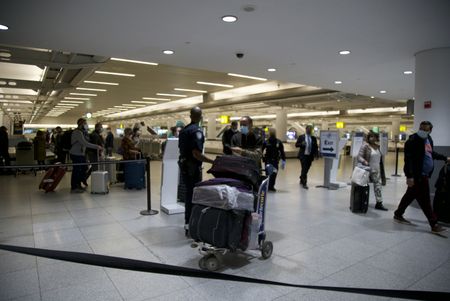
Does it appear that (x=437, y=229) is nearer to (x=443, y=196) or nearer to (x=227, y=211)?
(x=443, y=196)

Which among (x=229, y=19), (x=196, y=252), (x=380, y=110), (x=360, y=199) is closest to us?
(x=196, y=252)

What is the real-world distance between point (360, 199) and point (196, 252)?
362 cm

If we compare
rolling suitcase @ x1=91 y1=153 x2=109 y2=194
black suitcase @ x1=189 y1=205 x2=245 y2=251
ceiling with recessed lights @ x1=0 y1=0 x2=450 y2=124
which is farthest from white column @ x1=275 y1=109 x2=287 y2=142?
black suitcase @ x1=189 y1=205 x2=245 y2=251

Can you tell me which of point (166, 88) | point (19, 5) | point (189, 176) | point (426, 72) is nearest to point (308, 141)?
point (426, 72)

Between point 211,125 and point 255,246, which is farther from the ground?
point 211,125

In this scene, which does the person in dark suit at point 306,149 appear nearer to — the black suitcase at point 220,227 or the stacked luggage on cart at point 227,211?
the stacked luggage on cart at point 227,211

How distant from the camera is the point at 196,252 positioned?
377 centimetres

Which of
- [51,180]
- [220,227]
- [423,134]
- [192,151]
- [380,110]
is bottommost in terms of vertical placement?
[51,180]

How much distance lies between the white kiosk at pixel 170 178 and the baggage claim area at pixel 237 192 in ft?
0.09

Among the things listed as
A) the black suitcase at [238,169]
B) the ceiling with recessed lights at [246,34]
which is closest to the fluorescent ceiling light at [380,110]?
the ceiling with recessed lights at [246,34]

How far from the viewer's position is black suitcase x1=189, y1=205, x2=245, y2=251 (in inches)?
120

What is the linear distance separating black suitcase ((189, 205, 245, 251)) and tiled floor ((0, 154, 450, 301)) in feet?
1.28

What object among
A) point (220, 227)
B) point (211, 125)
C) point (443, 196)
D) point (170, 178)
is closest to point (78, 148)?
point (170, 178)

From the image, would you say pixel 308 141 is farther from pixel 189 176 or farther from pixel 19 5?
pixel 19 5
